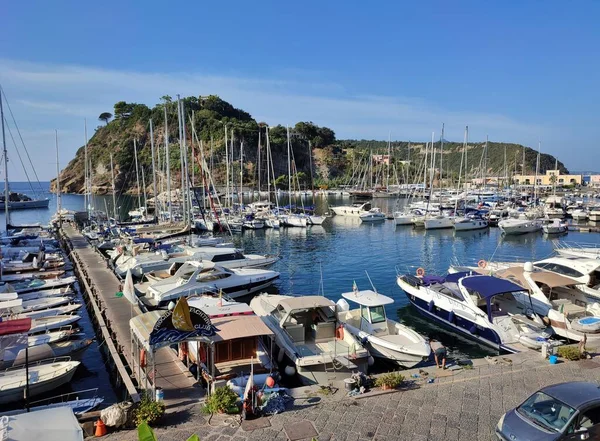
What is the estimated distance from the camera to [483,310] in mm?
21797

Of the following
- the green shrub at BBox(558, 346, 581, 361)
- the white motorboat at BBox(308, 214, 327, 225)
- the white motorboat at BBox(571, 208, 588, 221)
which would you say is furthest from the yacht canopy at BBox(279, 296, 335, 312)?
the white motorboat at BBox(571, 208, 588, 221)

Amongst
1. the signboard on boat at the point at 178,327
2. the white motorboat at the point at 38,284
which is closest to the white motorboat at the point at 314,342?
the signboard on boat at the point at 178,327

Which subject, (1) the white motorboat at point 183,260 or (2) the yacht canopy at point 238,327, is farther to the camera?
(1) the white motorboat at point 183,260

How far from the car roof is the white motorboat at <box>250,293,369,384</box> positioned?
283 inches

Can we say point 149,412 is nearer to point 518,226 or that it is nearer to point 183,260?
point 183,260

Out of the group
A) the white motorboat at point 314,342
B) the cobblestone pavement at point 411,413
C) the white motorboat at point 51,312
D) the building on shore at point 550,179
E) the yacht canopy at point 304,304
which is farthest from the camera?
the building on shore at point 550,179

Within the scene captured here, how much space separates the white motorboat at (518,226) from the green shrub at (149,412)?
59170mm

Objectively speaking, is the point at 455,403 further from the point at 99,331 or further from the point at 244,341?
the point at 99,331

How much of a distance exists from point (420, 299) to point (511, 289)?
5.86 m

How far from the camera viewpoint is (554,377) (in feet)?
46.5

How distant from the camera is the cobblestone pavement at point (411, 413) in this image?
10.8 metres

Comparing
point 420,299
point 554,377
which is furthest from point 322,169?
point 554,377

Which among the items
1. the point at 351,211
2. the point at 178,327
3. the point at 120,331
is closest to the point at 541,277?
the point at 178,327

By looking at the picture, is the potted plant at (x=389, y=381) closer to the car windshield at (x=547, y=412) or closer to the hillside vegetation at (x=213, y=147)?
the car windshield at (x=547, y=412)
